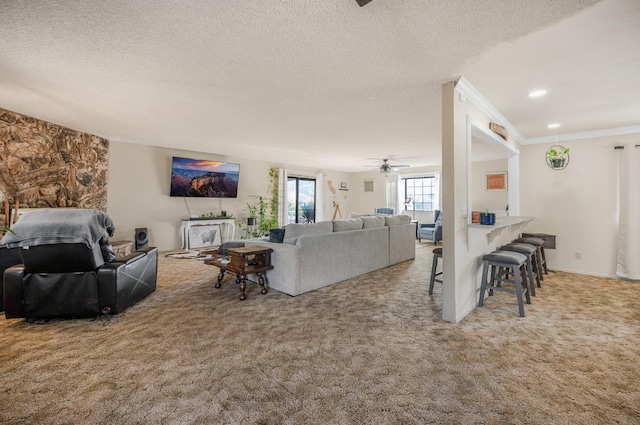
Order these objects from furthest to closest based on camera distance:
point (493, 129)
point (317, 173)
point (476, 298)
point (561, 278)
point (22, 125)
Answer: point (317, 173), point (561, 278), point (22, 125), point (493, 129), point (476, 298)

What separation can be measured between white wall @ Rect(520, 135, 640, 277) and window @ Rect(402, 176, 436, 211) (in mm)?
3781

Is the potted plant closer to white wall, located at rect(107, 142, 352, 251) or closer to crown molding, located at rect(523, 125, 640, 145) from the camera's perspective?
crown molding, located at rect(523, 125, 640, 145)

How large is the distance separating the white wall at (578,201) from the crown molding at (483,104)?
3.41 feet

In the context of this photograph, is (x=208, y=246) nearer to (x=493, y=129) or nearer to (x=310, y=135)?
(x=310, y=135)

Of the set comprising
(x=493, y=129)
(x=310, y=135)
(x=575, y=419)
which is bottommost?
(x=575, y=419)

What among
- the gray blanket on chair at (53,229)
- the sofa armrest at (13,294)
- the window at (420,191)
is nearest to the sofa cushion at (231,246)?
the gray blanket on chair at (53,229)

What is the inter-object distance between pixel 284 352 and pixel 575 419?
69.5 inches

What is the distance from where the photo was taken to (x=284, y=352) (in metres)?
2.13

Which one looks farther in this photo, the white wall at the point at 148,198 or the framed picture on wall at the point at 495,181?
the framed picture on wall at the point at 495,181

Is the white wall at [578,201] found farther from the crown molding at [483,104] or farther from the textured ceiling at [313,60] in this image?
the crown molding at [483,104]

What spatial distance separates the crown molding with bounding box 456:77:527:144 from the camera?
274 cm

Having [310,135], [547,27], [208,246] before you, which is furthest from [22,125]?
[547,27]

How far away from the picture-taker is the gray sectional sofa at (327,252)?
348 centimetres

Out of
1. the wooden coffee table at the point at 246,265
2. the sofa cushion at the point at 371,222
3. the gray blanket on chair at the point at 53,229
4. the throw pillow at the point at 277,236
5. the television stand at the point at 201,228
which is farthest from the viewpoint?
the television stand at the point at 201,228
